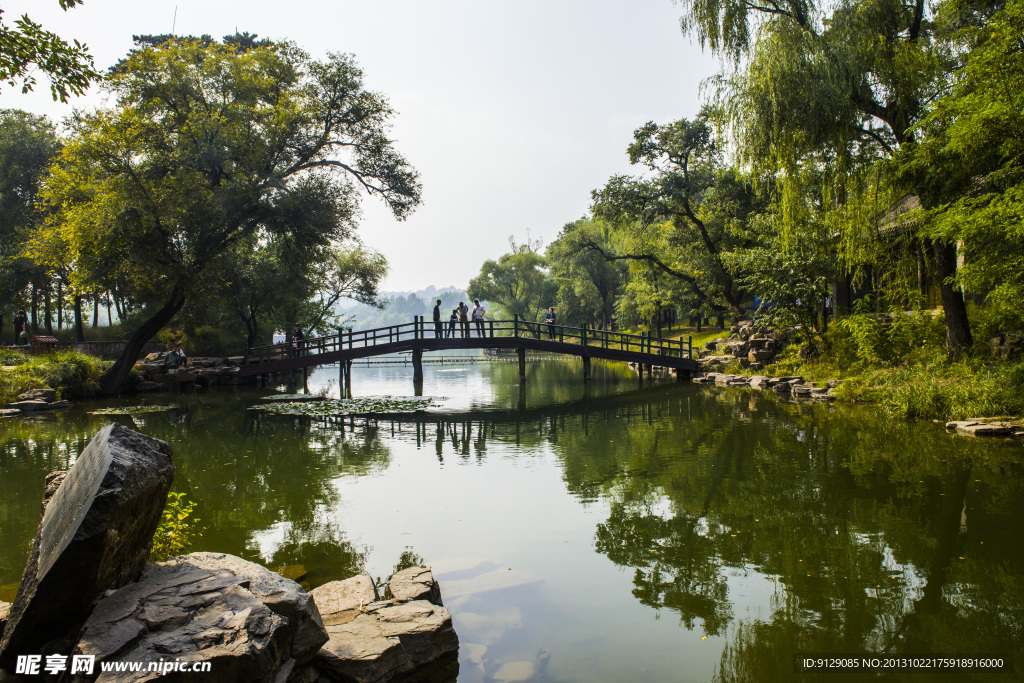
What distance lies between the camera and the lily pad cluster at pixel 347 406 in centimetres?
1769

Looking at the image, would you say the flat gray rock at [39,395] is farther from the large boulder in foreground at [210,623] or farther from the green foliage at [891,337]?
the green foliage at [891,337]

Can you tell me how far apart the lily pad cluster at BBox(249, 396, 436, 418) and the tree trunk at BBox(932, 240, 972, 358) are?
13523 millimetres

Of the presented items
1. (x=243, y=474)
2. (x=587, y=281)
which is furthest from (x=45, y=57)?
(x=587, y=281)

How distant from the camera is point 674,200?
27.2 meters

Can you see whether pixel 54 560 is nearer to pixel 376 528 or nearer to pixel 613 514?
pixel 376 528

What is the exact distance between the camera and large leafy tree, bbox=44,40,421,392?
64.1 ft

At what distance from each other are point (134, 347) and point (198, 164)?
683 cm

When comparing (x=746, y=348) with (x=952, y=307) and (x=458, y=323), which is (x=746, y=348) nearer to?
(x=952, y=307)

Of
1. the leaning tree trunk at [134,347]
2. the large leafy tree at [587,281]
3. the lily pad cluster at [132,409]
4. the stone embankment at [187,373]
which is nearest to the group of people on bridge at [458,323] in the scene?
the stone embankment at [187,373]

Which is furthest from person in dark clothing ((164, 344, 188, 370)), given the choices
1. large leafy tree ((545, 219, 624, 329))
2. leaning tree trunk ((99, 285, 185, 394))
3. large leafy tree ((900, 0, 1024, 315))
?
large leafy tree ((545, 219, 624, 329))

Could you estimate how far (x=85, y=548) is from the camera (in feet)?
11.1

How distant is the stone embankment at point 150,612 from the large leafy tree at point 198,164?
1803cm

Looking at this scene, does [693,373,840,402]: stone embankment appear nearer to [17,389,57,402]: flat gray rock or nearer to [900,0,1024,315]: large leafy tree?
[900,0,1024,315]: large leafy tree

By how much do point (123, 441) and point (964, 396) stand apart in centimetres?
1437
